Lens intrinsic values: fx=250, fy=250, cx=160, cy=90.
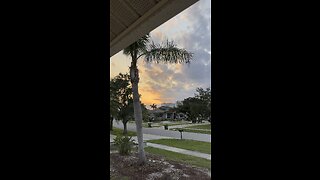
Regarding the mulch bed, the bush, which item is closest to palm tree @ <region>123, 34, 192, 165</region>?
the mulch bed

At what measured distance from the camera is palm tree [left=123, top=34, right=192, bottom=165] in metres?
6.75

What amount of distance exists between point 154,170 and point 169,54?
10.4 feet

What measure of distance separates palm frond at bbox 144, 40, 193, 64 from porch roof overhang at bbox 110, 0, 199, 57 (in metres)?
4.13

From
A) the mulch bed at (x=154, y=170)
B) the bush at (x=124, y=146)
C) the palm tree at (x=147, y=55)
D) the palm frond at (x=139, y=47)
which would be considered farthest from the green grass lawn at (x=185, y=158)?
the palm frond at (x=139, y=47)

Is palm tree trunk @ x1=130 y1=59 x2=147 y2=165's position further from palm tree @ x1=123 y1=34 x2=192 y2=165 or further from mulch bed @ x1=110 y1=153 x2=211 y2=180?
mulch bed @ x1=110 y1=153 x2=211 y2=180

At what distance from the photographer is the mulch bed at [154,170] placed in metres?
6.19

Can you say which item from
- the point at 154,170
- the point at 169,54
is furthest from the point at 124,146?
the point at 169,54

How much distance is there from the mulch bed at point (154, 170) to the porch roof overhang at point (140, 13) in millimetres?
4487

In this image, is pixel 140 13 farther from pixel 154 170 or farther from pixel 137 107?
pixel 154 170

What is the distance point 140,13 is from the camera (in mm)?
2137

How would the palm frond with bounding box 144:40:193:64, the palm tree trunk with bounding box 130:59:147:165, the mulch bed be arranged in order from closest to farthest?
the mulch bed < the palm frond with bounding box 144:40:193:64 < the palm tree trunk with bounding box 130:59:147:165
